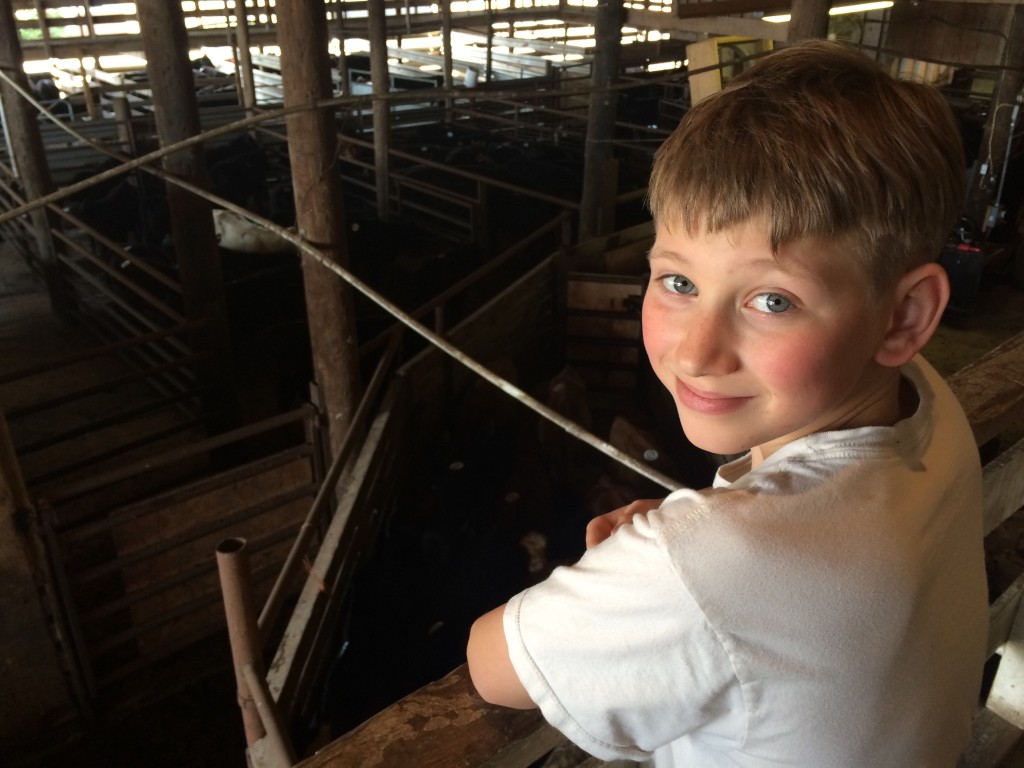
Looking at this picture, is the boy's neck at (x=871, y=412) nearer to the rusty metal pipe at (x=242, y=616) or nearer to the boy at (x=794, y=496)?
the boy at (x=794, y=496)

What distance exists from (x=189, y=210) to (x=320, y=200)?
4.84 ft

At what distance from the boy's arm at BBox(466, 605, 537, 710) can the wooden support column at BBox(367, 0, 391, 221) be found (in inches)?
303

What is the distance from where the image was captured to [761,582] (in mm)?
701

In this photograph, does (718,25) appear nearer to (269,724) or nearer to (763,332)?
(269,724)

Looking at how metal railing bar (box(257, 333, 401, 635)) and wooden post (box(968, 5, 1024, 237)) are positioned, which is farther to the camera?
wooden post (box(968, 5, 1024, 237))

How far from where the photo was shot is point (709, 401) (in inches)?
33.9

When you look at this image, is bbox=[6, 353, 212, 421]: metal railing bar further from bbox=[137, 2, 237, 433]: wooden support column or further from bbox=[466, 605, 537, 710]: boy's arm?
bbox=[466, 605, 537, 710]: boy's arm

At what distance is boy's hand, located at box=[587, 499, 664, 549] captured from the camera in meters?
1.04

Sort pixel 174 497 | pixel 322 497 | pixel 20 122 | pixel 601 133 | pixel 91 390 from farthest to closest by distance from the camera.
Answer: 1. pixel 601 133
2. pixel 20 122
3. pixel 91 390
4. pixel 174 497
5. pixel 322 497

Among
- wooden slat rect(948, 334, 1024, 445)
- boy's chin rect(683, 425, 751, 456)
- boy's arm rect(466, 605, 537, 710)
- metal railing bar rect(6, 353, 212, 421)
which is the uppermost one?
boy's chin rect(683, 425, 751, 456)

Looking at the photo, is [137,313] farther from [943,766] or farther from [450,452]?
[943,766]

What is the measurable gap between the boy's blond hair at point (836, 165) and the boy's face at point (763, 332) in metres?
0.02

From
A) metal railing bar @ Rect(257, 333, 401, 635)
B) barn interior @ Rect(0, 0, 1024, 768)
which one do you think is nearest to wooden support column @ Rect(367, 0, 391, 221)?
barn interior @ Rect(0, 0, 1024, 768)

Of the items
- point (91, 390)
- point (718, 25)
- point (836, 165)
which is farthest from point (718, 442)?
point (718, 25)
